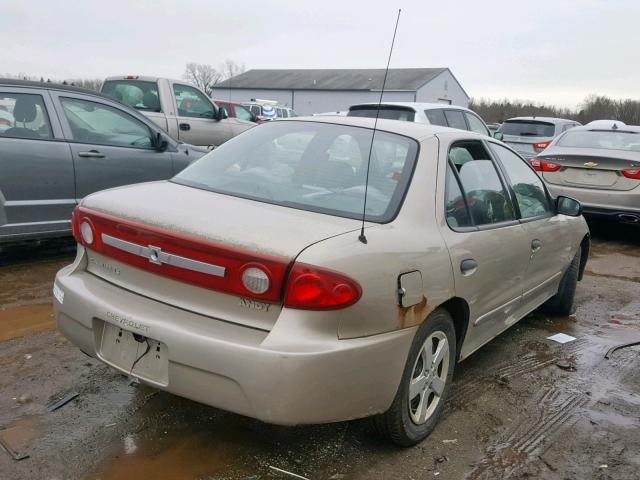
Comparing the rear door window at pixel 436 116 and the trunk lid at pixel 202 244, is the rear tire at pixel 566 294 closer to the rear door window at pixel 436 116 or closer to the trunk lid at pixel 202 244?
the trunk lid at pixel 202 244

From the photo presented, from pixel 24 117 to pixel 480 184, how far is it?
4141 mm

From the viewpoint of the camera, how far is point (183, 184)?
10.5 ft

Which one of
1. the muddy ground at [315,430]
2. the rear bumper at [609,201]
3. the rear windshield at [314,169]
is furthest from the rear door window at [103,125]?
the rear bumper at [609,201]

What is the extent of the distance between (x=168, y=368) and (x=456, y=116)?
794cm

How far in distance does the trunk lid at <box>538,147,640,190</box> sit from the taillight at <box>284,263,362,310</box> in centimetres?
657

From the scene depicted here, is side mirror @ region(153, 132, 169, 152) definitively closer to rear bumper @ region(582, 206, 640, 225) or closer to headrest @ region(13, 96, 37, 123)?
headrest @ region(13, 96, 37, 123)

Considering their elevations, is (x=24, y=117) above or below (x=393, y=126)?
below

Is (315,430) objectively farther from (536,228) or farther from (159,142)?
(159,142)

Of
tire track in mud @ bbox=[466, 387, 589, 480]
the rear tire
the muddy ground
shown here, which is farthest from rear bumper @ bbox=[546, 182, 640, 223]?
tire track in mud @ bbox=[466, 387, 589, 480]

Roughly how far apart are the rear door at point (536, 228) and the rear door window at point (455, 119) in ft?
16.2

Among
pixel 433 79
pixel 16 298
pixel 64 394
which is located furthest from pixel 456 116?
pixel 433 79

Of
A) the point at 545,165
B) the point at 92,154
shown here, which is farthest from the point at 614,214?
the point at 92,154

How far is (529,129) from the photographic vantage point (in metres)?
13.8

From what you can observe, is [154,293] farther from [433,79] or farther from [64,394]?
[433,79]
